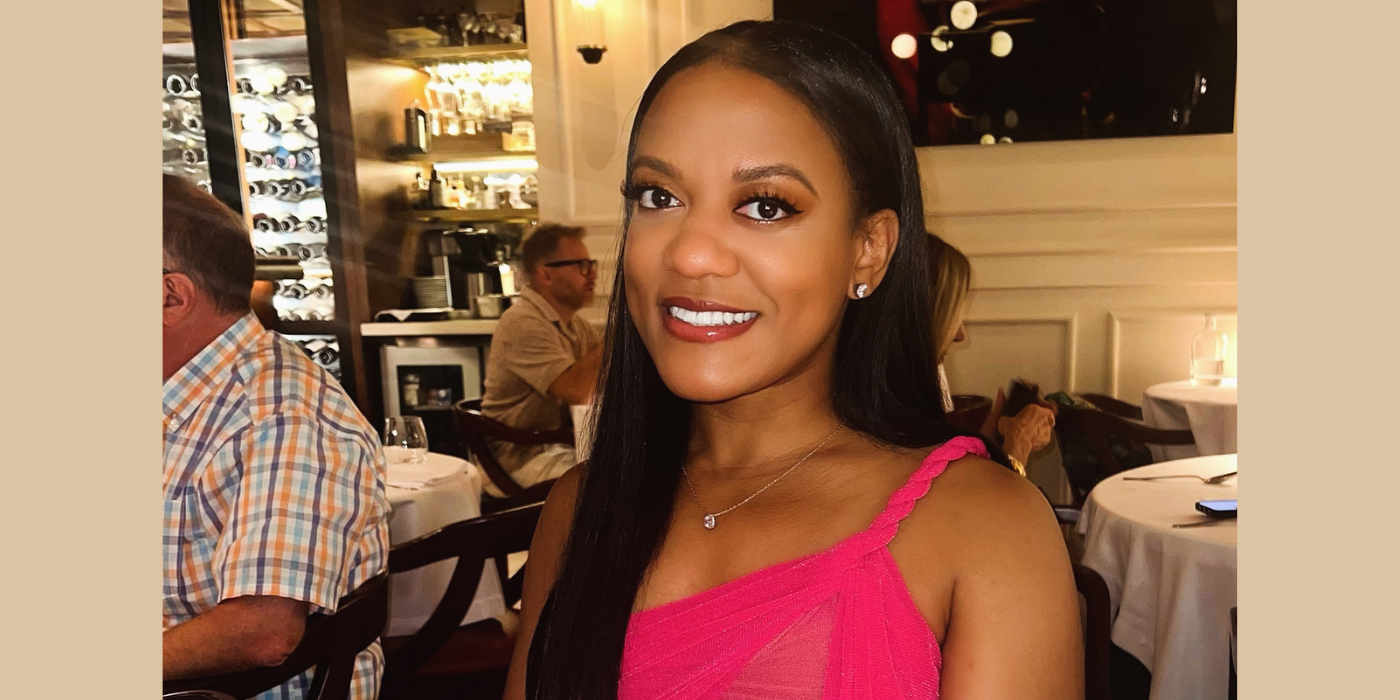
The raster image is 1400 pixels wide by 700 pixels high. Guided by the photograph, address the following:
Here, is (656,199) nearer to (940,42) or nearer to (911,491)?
(911,491)

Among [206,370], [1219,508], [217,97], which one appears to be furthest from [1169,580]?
[217,97]

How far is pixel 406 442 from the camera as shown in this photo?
3166mm

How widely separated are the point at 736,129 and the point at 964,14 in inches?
168

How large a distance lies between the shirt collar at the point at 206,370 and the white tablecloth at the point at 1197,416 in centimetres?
320

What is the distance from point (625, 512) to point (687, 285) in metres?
0.33

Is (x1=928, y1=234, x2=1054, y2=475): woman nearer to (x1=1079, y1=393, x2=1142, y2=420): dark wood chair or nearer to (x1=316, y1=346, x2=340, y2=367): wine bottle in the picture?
(x1=1079, y1=393, x2=1142, y2=420): dark wood chair

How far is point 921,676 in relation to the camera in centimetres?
98

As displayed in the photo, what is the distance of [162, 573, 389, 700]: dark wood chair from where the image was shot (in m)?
1.60

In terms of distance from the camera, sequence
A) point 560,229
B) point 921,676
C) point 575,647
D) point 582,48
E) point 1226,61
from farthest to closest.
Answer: point 582,48, point 1226,61, point 560,229, point 575,647, point 921,676

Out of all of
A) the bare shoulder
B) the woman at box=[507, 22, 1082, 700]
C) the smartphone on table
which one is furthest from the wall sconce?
the bare shoulder

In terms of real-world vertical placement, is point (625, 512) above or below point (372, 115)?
below

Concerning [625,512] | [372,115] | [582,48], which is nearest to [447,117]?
[372,115]

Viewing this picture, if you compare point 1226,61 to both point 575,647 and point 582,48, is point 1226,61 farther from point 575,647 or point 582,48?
point 575,647

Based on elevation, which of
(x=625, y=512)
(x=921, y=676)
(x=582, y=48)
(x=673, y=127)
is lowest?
(x=921, y=676)
